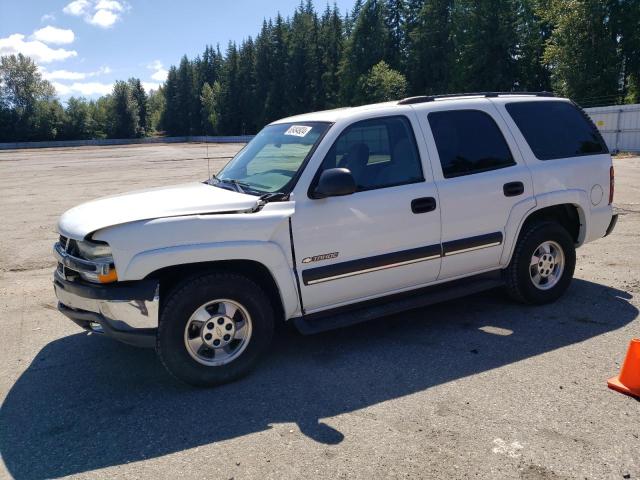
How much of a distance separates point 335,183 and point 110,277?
Answer: 5.57ft

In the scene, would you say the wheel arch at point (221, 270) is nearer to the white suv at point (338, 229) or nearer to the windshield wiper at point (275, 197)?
the white suv at point (338, 229)

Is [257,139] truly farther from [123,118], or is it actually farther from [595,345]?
[123,118]

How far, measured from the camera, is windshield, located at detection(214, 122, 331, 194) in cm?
447

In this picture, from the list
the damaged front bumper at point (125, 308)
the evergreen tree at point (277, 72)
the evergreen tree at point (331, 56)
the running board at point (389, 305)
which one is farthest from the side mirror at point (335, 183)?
the evergreen tree at point (277, 72)

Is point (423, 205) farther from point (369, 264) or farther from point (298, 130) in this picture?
point (298, 130)

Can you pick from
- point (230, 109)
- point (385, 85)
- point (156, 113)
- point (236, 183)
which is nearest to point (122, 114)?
point (230, 109)

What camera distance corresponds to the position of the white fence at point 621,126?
2656 cm

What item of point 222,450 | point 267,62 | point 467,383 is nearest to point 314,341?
point 467,383

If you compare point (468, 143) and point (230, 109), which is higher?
point (230, 109)

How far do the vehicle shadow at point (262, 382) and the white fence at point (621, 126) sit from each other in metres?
24.8

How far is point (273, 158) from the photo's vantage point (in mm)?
4840

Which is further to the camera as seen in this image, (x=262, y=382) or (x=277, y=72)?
(x=277, y=72)

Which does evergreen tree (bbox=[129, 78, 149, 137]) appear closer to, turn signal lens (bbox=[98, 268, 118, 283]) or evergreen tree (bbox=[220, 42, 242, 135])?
evergreen tree (bbox=[220, 42, 242, 135])

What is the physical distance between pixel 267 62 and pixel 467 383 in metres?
112
